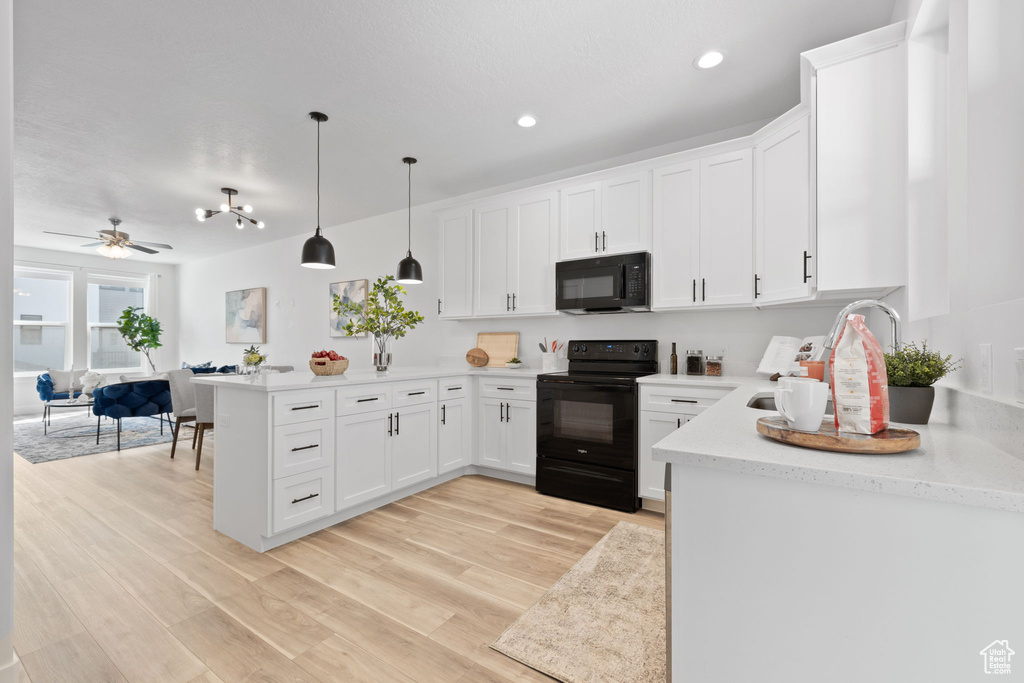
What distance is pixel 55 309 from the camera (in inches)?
285

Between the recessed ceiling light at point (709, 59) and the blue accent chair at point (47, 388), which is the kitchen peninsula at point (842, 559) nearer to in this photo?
the recessed ceiling light at point (709, 59)

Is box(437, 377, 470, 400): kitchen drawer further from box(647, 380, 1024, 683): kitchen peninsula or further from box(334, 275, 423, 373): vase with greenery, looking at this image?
box(647, 380, 1024, 683): kitchen peninsula

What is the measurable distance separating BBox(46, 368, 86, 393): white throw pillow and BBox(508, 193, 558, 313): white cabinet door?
6890 mm

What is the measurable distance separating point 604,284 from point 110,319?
907 cm

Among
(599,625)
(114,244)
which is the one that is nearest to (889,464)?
(599,625)

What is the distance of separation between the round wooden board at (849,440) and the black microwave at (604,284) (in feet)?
7.22

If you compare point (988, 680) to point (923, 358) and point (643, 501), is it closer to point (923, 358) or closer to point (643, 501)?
point (923, 358)

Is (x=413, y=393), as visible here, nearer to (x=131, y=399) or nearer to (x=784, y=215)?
(x=784, y=215)

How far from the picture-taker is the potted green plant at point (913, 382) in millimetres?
1244

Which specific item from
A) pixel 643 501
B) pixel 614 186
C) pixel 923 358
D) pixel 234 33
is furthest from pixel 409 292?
pixel 923 358

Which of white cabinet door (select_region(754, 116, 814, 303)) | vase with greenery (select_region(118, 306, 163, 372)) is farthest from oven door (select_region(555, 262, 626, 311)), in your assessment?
vase with greenery (select_region(118, 306, 163, 372))

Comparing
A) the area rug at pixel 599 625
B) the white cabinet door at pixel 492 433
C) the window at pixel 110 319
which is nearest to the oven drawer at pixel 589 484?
the white cabinet door at pixel 492 433

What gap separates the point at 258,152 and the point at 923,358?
170 inches

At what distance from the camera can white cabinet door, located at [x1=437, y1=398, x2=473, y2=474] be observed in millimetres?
3521
